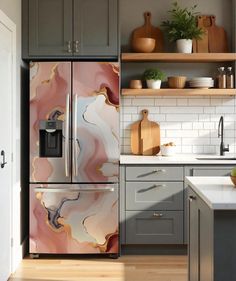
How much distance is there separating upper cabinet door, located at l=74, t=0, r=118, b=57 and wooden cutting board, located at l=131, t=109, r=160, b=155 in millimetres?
896

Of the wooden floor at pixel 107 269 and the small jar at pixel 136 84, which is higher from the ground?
the small jar at pixel 136 84

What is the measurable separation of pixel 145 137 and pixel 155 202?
81 cm

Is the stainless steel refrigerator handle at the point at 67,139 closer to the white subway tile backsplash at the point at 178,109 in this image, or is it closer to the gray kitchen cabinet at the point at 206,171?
the gray kitchen cabinet at the point at 206,171

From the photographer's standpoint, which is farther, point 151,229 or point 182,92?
point 182,92

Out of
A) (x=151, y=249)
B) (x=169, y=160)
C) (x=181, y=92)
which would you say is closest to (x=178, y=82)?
(x=181, y=92)

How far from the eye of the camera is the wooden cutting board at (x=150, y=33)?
4.86 meters

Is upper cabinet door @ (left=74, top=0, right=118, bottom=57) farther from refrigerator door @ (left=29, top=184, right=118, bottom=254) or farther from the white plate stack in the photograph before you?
refrigerator door @ (left=29, top=184, right=118, bottom=254)

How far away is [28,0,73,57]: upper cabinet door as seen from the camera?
4.31 meters

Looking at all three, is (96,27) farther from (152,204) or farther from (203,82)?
(152,204)

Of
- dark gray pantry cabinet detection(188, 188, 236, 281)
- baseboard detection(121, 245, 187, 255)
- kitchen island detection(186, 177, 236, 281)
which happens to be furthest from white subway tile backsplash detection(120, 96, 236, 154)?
dark gray pantry cabinet detection(188, 188, 236, 281)

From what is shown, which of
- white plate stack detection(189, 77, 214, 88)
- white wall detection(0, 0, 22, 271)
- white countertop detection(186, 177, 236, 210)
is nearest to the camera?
white countertop detection(186, 177, 236, 210)

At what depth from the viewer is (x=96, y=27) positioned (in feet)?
14.2

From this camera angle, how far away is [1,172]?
11.7 ft

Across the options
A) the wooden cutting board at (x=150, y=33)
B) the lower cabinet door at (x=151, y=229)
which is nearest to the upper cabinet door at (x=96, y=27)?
the wooden cutting board at (x=150, y=33)
